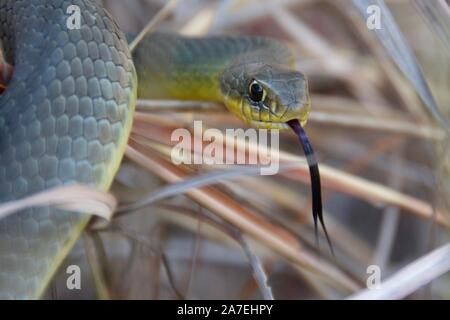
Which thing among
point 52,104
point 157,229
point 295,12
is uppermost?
point 295,12

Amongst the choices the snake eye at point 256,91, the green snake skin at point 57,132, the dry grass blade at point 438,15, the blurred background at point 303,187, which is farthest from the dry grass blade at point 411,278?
the snake eye at point 256,91

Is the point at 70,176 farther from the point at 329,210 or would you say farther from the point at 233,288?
the point at 329,210

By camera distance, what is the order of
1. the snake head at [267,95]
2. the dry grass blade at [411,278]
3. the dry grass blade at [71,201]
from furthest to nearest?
the snake head at [267,95] → the dry grass blade at [411,278] → the dry grass blade at [71,201]

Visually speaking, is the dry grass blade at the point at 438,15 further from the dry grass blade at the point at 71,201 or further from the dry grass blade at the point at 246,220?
the dry grass blade at the point at 71,201

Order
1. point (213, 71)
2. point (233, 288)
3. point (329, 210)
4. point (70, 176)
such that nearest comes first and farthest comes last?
point (70, 176)
point (213, 71)
point (233, 288)
point (329, 210)

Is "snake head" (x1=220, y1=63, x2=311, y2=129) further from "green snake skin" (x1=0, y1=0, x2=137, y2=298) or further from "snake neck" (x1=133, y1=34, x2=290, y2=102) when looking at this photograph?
"green snake skin" (x1=0, y1=0, x2=137, y2=298)

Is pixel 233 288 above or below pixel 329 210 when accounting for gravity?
below

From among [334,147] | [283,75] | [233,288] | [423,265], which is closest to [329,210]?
[334,147]
